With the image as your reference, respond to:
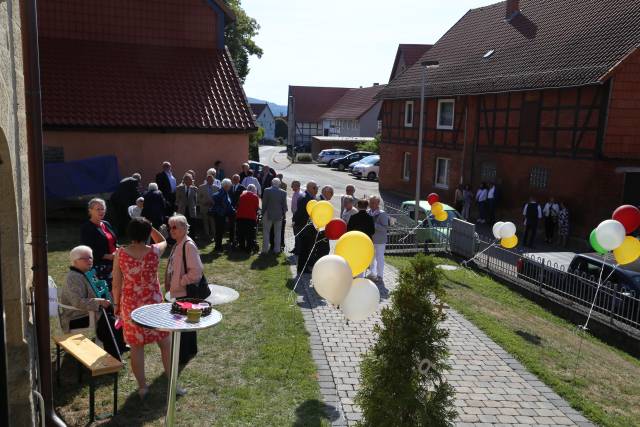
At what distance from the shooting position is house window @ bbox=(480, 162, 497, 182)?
937 inches

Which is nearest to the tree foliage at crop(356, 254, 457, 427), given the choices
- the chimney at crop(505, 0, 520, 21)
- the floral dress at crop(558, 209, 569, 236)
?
the floral dress at crop(558, 209, 569, 236)

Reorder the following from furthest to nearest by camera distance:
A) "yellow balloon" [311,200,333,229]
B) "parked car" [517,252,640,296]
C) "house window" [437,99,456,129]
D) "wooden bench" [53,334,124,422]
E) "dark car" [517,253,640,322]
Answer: "house window" [437,99,456,129], "parked car" [517,252,640,296], "dark car" [517,253,640,322], "yellow balloon" [311,200,333,229], "wooden bench" [53,334,124,422]

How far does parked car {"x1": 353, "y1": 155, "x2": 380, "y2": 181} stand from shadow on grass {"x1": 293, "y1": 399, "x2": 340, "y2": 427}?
32.1 m

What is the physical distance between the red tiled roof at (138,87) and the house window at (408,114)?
13.4m

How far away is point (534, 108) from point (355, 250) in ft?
55.8

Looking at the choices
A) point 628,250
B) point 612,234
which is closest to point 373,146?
point 628,250

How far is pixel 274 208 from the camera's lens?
12.9 metres

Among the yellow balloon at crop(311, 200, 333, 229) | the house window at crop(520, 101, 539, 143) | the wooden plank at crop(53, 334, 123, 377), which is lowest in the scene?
the wooden plank at crop(53, 334, 123, 377)

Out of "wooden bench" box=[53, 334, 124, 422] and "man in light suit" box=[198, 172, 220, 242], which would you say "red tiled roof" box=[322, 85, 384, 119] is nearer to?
"man in light suit" box=[198, 172, 220, 242]

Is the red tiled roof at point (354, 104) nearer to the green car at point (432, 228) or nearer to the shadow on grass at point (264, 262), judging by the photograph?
the green car at point (432, 228)

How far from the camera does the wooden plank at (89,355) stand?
19.1ft

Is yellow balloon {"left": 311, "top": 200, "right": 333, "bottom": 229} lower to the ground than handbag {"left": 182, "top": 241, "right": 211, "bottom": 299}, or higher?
higher

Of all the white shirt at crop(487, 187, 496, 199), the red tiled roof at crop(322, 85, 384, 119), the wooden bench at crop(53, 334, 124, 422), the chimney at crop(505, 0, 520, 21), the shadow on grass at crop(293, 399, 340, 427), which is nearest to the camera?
the wooden bench at crop(53, 334, 124, 422)

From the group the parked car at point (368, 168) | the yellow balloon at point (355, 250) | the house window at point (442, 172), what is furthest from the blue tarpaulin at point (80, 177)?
the parked car at point (368, 168)
